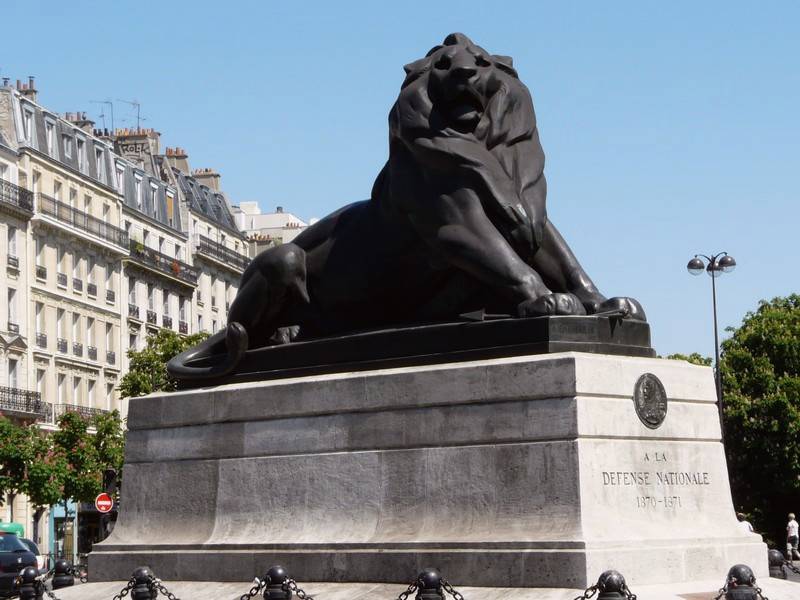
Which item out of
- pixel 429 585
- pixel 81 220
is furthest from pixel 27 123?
pixel 429 585

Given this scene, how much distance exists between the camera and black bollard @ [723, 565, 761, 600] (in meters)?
10.5

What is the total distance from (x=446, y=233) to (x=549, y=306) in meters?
1.21

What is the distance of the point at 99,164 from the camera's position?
240ft

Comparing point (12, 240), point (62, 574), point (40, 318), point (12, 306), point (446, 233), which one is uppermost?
point (12, 240)

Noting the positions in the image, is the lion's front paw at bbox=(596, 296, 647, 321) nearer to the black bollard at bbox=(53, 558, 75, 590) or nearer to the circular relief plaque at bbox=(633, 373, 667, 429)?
the circular relief plaque at bbox=(633, 373, 667, 429)

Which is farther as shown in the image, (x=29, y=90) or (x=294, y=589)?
(x=29, y=90)

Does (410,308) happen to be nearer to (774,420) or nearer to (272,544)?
(272,544)

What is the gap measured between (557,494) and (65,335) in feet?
193

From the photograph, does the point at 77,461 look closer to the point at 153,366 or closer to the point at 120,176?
the point at 153,366

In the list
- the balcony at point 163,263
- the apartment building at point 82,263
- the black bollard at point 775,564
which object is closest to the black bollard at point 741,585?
the black bollard at point 775,564

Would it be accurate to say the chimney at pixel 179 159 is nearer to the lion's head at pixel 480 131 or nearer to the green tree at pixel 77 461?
the green tree at pixel 77 461

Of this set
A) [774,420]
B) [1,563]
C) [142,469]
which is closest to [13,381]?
[774,420]

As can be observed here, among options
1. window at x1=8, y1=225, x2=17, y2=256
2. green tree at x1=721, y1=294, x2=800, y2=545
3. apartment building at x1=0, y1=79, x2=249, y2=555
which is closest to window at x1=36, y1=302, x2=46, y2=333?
apartment building at x1=0, y1=79, x2=249, y2=555

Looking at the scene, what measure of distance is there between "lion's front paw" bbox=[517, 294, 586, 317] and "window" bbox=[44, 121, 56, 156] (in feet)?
189
